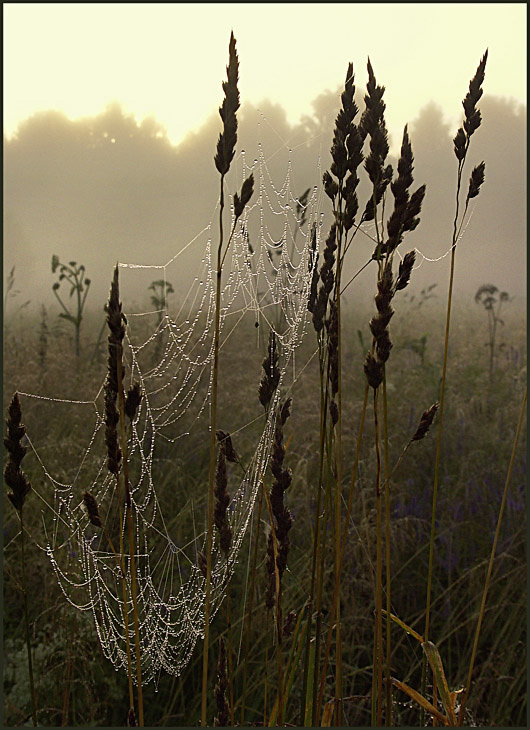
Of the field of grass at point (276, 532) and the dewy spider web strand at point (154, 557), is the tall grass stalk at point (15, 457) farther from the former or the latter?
the dewy spider web strand at point (154, 557)

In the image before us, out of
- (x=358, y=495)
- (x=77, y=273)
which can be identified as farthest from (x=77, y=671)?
(x=77, y=273)

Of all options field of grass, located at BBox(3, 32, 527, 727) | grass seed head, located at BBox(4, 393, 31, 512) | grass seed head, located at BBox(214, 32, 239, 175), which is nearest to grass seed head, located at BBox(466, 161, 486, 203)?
field of grass, located at BBox(3, 32, 527, 727)

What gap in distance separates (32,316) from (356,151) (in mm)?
7140

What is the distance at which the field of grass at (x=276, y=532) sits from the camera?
3.43 ft

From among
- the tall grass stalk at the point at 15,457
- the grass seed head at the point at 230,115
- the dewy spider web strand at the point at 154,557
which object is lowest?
the dewy spider web strand at the point at 154,557

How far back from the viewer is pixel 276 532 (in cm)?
109

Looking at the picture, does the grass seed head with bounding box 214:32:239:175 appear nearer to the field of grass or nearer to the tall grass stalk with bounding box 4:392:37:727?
the field of grass

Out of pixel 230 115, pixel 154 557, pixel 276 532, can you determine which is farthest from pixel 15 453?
pixel 154 557

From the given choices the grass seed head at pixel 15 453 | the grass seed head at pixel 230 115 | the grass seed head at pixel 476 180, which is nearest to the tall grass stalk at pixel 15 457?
the grass seed head at pixel 15 453

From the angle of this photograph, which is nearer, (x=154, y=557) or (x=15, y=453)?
(x=15, y=453)

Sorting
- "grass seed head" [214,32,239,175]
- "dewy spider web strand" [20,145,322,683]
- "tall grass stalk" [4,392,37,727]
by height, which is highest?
"grass seed head" [214,32,239,175]

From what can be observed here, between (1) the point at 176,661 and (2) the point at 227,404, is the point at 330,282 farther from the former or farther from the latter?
(2) the point at 227,404

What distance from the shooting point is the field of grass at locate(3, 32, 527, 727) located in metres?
1.05

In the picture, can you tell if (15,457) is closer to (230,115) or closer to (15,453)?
(15,453)
